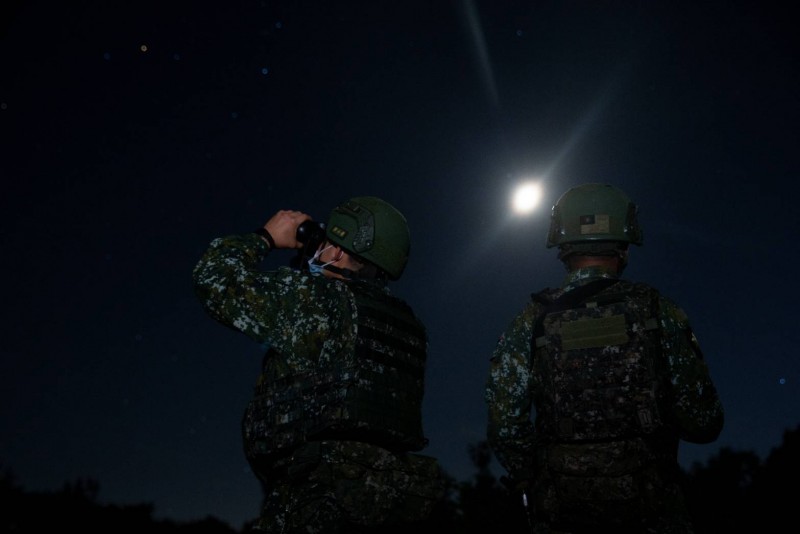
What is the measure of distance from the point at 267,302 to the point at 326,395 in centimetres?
79

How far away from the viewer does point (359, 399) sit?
4.16 metres

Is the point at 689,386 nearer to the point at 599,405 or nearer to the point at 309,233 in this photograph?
the point at 599,405

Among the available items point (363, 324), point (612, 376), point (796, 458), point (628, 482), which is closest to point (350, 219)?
point (363, 324)

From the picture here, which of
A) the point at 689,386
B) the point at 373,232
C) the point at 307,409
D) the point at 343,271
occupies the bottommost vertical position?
the point at 307,409

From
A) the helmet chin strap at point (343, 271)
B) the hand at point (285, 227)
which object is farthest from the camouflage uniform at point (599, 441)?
the hand at point (285, 227)

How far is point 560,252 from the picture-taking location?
588cm

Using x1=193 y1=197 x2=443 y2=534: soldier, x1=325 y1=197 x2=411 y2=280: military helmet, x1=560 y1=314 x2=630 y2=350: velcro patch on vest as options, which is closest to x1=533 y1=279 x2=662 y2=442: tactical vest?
x1=560 y1=314 x2=630 y2=350: velcro patch on vest

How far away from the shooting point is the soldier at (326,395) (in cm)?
395

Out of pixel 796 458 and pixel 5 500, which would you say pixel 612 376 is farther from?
pixel 796 458

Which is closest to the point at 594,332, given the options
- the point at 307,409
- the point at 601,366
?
the point at 601,366

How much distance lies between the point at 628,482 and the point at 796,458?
147 ft

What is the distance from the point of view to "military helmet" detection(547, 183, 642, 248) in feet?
18.9

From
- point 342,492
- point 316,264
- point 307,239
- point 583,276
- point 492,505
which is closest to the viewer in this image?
point 342,492

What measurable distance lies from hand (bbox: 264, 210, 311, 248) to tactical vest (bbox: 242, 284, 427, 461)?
0.79m
